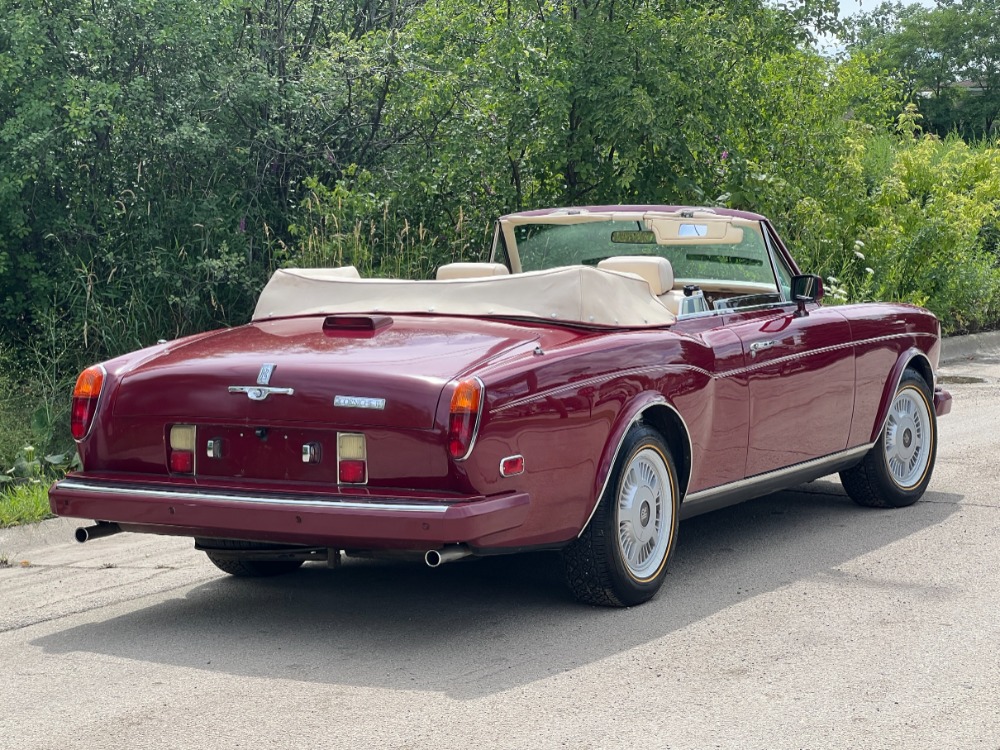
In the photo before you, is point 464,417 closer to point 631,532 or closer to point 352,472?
point 352,472

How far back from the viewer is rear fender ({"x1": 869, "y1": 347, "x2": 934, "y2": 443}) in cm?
751

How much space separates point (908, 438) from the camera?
309 inches

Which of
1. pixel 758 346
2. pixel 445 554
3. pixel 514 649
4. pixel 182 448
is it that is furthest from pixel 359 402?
pixel 758 346

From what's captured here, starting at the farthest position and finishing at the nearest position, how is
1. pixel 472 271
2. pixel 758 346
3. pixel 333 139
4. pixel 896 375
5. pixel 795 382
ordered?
pixel 333 139 < pixel 896 375 < pixel 795 382 < pixel 472 271 < pixel 758 346

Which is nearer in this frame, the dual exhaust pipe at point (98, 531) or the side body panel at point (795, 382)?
the dual exhaust pipe at point (98, 531)

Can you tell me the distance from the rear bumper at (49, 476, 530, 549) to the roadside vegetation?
4.33m

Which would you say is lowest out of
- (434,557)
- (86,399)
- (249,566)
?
(249,566)

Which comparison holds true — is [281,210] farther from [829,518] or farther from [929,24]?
[929,24]

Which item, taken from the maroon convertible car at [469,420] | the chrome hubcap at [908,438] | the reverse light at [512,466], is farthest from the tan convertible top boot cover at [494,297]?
the chrome hubcap at [908,438]

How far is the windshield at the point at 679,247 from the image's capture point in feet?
23.7

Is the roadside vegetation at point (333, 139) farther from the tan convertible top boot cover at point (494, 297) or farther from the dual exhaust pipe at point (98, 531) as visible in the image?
the dual exhaust pipe at point (98, 531)

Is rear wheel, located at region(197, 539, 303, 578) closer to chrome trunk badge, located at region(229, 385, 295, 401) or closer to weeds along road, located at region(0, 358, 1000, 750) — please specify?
weeds along road, located at region(0, 358, 1000, 750)

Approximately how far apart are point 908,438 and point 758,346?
172cm

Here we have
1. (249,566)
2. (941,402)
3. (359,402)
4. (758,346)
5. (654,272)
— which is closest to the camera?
(359,402)
